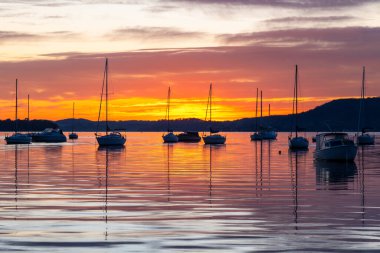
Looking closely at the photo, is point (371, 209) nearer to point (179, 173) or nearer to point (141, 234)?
point (141, 234)

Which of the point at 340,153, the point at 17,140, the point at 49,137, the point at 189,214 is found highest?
the point at 49,137

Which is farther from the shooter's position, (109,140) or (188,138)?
(188,138)

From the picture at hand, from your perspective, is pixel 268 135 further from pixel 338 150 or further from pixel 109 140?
pixel 338 150

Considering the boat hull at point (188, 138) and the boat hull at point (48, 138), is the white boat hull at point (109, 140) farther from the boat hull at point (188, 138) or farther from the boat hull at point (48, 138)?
the boat hull at point (188, 138)

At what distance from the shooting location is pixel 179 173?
4631 cm

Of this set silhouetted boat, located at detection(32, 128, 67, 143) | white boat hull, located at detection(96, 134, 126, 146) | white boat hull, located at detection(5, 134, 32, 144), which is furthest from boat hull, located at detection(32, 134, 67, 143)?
white boat hull, located at detection(96, 134, 126, 146)

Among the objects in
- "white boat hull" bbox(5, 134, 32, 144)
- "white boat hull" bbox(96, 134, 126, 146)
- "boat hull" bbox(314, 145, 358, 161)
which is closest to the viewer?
"boat hull" bbox(314, 145, 358, 161)

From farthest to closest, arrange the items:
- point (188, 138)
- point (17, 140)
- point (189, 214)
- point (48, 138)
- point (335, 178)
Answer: point (188, 138) → point (48, 138) → point (17, 140) → point (335, 178) → point (189, 214)

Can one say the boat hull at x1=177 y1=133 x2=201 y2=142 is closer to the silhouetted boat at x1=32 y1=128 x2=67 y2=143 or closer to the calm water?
the silhouetted boat at x1=32 y1=128 x2=67 y2=143

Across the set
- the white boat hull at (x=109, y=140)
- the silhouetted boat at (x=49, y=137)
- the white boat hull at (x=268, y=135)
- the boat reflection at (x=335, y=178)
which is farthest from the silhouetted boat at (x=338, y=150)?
the white boat hull at (x=268, y=135)

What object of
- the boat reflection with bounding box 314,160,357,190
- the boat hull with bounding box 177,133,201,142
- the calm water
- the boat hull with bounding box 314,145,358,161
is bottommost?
the calm water

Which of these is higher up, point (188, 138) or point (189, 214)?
point (188, 138)

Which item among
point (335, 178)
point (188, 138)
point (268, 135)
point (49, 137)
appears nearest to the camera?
point (335, 178)

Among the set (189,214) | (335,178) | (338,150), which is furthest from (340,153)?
(189,214)
